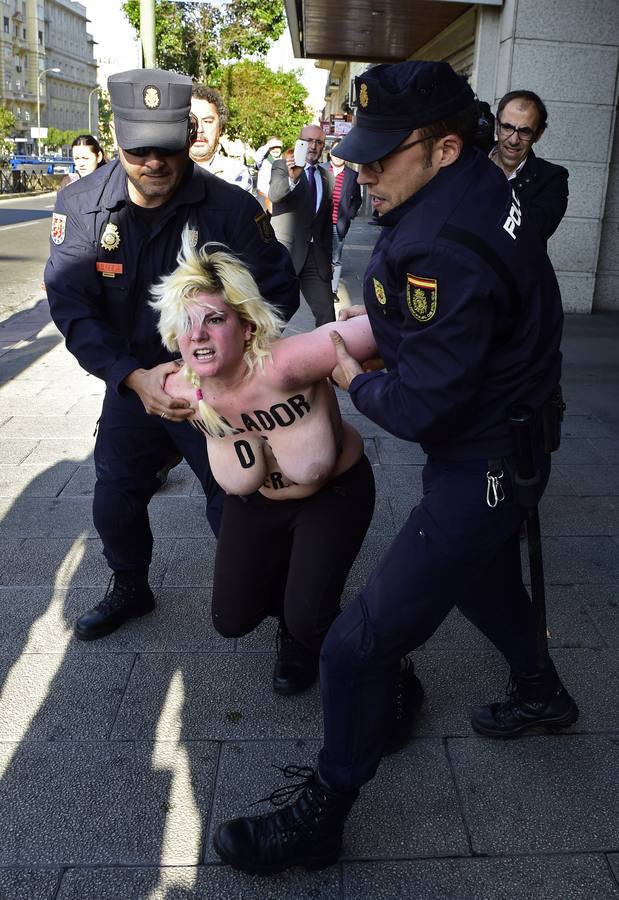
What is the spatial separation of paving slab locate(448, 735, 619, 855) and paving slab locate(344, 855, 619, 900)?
0.05m

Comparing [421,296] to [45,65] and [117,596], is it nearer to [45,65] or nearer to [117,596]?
[117,596]

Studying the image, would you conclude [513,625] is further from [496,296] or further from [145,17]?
[145,17]

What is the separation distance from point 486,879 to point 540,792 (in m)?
0.39

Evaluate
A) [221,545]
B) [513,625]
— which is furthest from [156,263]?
[513,625]

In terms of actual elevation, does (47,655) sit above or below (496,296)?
below

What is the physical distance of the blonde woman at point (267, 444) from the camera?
2488 mm

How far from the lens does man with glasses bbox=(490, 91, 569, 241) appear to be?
4277 millimetres

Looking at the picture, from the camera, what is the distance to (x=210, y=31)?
27.6 m

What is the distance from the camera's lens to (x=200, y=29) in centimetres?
2733

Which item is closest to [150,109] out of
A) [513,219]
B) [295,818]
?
[513,219]

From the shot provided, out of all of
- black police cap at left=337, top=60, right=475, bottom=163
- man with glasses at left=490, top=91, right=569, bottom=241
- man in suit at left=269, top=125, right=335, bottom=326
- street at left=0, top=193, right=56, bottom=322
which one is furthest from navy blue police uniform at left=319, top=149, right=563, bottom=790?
street at left=0, top=193, right=56, bottom=322

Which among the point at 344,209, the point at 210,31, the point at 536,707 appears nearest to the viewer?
the point at 536,707

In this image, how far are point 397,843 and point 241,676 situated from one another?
965 millimetres

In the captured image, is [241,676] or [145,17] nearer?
[241,676]
